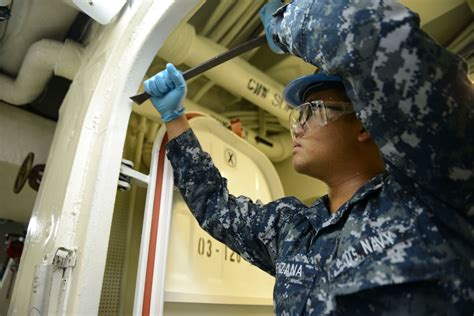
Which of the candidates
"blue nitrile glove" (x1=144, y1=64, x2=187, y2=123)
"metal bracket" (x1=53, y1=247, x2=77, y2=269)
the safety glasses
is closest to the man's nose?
the safety glasses

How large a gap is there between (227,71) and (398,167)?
108cm

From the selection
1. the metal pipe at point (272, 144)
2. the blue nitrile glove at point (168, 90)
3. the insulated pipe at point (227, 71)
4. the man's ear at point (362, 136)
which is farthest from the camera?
the metal pipe at point (272, 144)

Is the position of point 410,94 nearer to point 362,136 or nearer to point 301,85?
point 362,136

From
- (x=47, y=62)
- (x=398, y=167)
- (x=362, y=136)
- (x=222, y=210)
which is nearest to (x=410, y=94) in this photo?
(x=398, y=167)

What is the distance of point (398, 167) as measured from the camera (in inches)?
20.7

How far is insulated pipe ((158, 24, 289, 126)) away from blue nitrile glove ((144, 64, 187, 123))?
35 centimetres

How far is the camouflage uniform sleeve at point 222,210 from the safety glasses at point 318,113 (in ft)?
0.79

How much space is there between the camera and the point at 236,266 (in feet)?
4.23

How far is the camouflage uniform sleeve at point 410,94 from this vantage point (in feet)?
1.57

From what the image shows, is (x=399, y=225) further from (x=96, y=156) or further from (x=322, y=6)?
(x=96, y=156)

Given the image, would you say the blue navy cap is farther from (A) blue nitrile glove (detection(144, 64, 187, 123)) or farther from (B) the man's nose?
(A) blue nitrile glove (detection(144, 64, 187, 123))

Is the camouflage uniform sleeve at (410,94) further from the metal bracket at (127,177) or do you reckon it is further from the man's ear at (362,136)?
the metal bracket at (127,177)

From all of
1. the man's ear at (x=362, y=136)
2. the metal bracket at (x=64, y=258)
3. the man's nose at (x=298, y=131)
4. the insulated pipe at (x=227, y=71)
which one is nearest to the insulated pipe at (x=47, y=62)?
the insulated pipe at (x=227, y=71)

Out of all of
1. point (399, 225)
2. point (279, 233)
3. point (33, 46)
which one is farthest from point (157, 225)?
point (33, 46)
